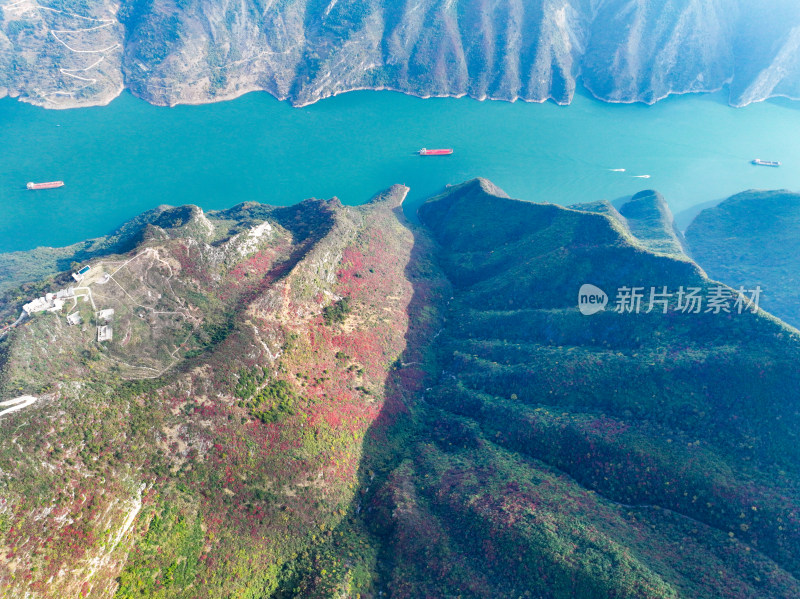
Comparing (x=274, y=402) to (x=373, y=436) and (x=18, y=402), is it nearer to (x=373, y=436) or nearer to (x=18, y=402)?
(x=373, y=436)

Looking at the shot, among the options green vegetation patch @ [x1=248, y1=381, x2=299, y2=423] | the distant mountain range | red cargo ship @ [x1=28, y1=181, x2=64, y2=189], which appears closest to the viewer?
the distant mountain range

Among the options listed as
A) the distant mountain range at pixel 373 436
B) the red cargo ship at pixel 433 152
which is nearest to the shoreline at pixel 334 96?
the red cargo ship at pixel 433 152

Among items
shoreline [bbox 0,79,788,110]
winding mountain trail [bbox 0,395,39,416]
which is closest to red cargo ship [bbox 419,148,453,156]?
shoreline [bbox 0,79,788,110]

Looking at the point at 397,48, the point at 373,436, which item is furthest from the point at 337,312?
the point at 397,48

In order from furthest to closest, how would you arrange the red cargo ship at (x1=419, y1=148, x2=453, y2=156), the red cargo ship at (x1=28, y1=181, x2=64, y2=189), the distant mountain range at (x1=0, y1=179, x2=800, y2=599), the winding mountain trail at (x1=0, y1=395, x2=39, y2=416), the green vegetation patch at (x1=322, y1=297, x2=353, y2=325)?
the red cargo ship at (x1=419, y1=148, x2=453, y2=156), the red cargo ship at (x1=28, y1=181, x2=64, y2=189), the green vegetation patch at (x1=322, y1=297, x2=353, y2=325), the distant mountain range at (x1=0, y1=179, x2=800, y2=599), the winding mountain trail at (x1=0, y1=395, x2=39, y2=416)

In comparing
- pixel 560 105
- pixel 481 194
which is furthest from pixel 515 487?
pixel 560 105

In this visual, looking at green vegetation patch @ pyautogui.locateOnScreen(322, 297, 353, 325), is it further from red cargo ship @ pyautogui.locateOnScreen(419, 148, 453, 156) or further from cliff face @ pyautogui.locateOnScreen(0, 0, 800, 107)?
cliff face @ pyautogui.locateOnScreen(0, 0, 800, 107)
